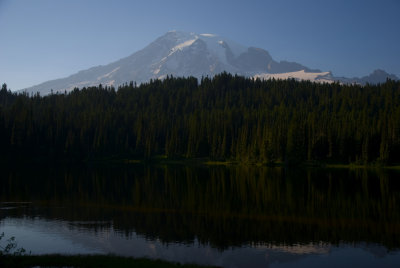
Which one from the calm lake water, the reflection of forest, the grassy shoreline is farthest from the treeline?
the grassy shoreline

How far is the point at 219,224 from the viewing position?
40.6 m

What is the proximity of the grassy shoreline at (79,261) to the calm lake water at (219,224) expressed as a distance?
324cm

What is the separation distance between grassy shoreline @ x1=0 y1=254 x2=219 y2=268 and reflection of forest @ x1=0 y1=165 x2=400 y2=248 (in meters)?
8.35

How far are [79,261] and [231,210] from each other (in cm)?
2435

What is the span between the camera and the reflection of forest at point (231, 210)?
120 ft

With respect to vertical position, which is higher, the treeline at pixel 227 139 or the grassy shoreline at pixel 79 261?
the treeline at pixel 227 139

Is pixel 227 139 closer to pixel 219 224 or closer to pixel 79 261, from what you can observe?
pixel 219 224

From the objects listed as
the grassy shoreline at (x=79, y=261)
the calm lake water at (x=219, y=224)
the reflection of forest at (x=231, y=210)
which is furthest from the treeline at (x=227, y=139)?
the grassy shoreline at (x=79, y=261)

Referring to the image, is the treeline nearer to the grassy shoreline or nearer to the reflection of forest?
the reflection of forest

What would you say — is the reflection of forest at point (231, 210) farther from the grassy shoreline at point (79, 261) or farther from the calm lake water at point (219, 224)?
the grassy shoreline at point (79, 261)

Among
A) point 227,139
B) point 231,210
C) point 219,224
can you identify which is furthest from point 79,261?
point 227,139

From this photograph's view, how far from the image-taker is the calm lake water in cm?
3095

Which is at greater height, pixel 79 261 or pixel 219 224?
pixel 79 261

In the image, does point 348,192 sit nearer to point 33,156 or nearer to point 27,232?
point 27,232
